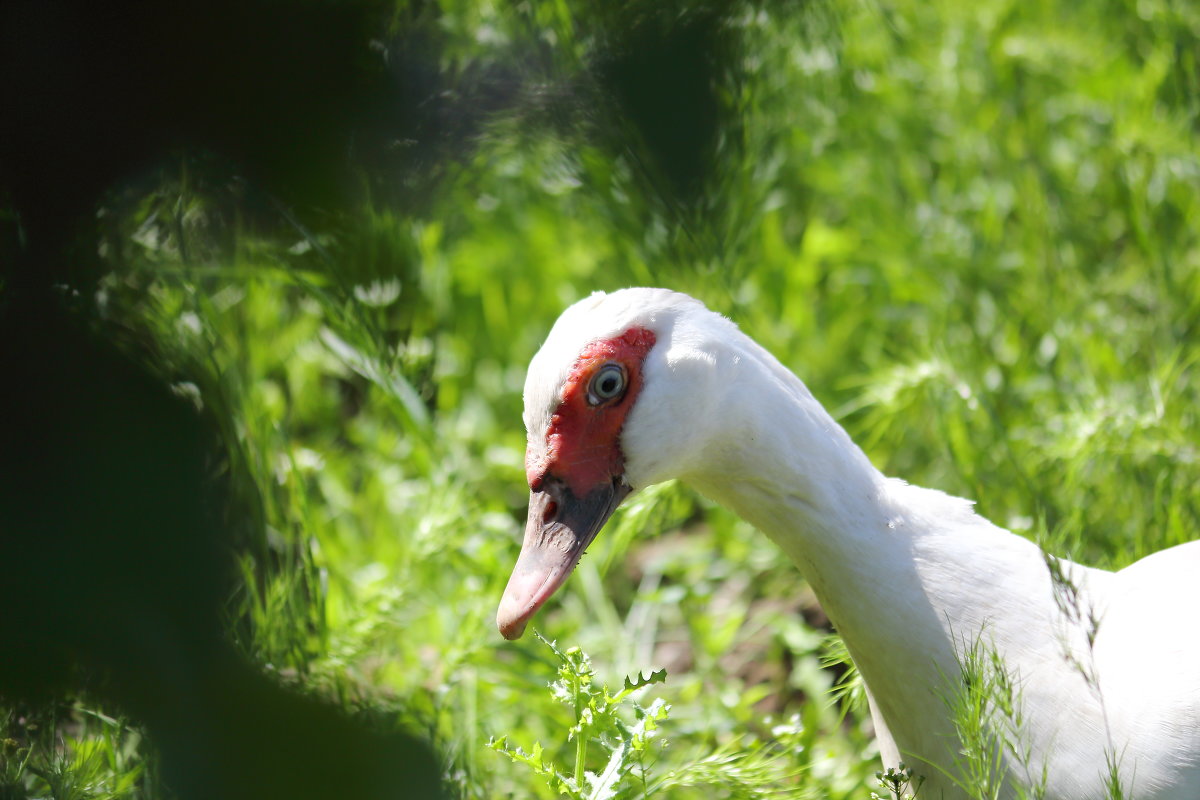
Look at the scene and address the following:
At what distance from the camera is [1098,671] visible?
1773mm

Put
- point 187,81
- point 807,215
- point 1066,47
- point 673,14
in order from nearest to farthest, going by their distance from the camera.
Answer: point 187,81 → point 673,14 → point 1066,47 → point 807,215

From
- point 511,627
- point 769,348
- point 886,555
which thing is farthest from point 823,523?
point 769,348

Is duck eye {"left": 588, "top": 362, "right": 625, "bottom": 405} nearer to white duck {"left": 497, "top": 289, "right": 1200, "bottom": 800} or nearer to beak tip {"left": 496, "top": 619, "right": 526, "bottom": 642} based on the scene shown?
white duck {"left": 497, "top": 289, "right": 1200, "bottom": 800}

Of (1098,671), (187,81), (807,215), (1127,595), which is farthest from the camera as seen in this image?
(807,215)

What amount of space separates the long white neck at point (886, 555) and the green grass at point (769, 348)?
29 centimetres

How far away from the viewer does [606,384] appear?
1.80 m

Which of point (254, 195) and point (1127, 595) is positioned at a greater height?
point (254, 195)

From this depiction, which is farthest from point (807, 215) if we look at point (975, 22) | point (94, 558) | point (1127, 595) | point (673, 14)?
point (94, 558)

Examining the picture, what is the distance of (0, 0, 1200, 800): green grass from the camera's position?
1587mm

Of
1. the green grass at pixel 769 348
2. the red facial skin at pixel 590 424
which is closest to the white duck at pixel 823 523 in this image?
the red facial skin at pixel 590 424

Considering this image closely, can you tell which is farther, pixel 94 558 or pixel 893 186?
pixel 893 186

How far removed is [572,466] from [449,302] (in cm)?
221

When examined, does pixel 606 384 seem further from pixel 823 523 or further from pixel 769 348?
pixel 769 348

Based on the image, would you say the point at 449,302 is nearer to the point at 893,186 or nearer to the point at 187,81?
the point at 893,186
